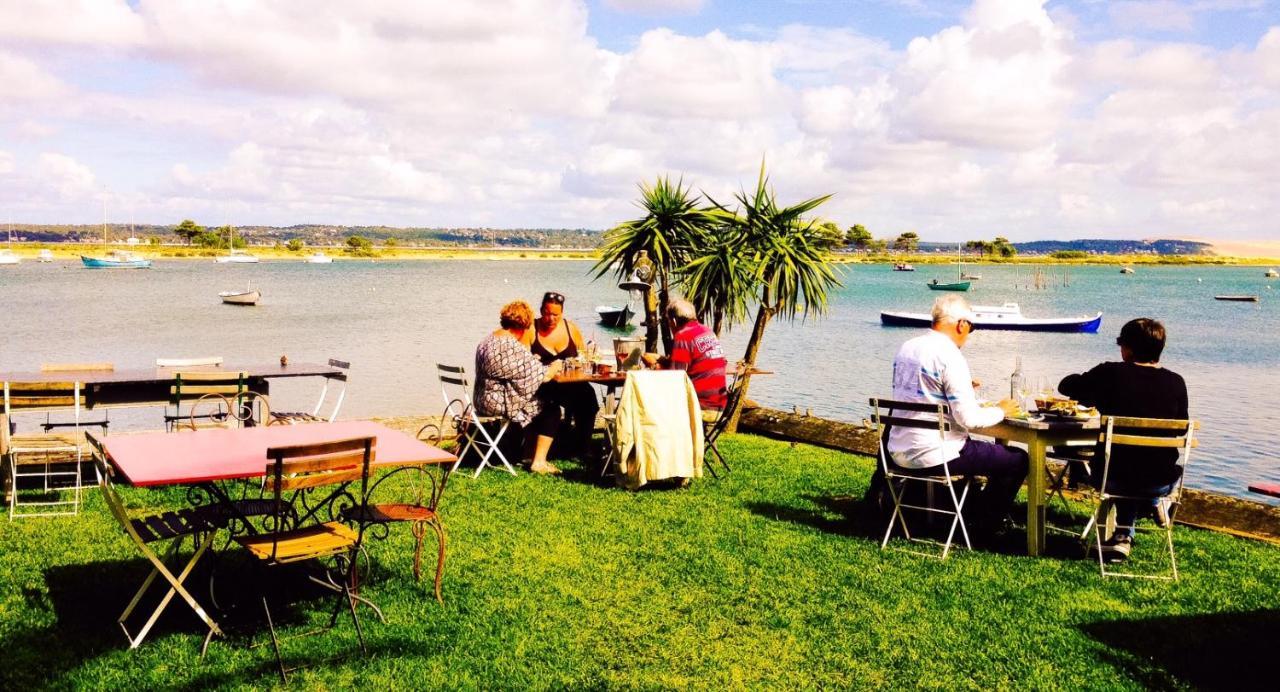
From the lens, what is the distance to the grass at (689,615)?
161 inches

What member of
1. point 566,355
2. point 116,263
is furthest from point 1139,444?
point 116,263

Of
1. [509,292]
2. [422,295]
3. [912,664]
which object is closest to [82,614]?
[912,664]

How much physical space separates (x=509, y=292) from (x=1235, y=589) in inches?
2893

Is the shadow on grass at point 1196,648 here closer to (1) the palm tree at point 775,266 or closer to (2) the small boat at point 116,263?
(1) the palm tree at point 775,266

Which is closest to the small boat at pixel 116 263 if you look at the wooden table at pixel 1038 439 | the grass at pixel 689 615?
the grass at pixel 689 615

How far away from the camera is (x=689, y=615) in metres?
4.77

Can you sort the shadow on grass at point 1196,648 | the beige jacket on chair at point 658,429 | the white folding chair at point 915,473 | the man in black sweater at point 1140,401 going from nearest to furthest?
the shadow on grass at point 1196,648
the man in black sweater at point 1140,401
the white folding chair at point 915,473
the beige jacket on chair at point 658,429

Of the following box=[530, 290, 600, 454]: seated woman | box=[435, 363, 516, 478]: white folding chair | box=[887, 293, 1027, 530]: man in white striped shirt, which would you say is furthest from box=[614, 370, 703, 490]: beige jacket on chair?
box=[887, 293, 1027, 530]: man in white striped shirt

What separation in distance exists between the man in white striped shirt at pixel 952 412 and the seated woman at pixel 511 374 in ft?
10.6

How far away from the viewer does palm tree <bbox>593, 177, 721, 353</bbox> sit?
1080cm

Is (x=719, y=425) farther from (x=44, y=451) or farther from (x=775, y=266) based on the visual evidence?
(x=44, y=451)

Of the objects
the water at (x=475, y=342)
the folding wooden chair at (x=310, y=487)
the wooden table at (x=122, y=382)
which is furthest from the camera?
the water at (x=475, y=342)

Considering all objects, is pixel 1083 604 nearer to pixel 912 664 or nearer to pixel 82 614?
pixel 912 664

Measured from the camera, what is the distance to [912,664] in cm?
420
